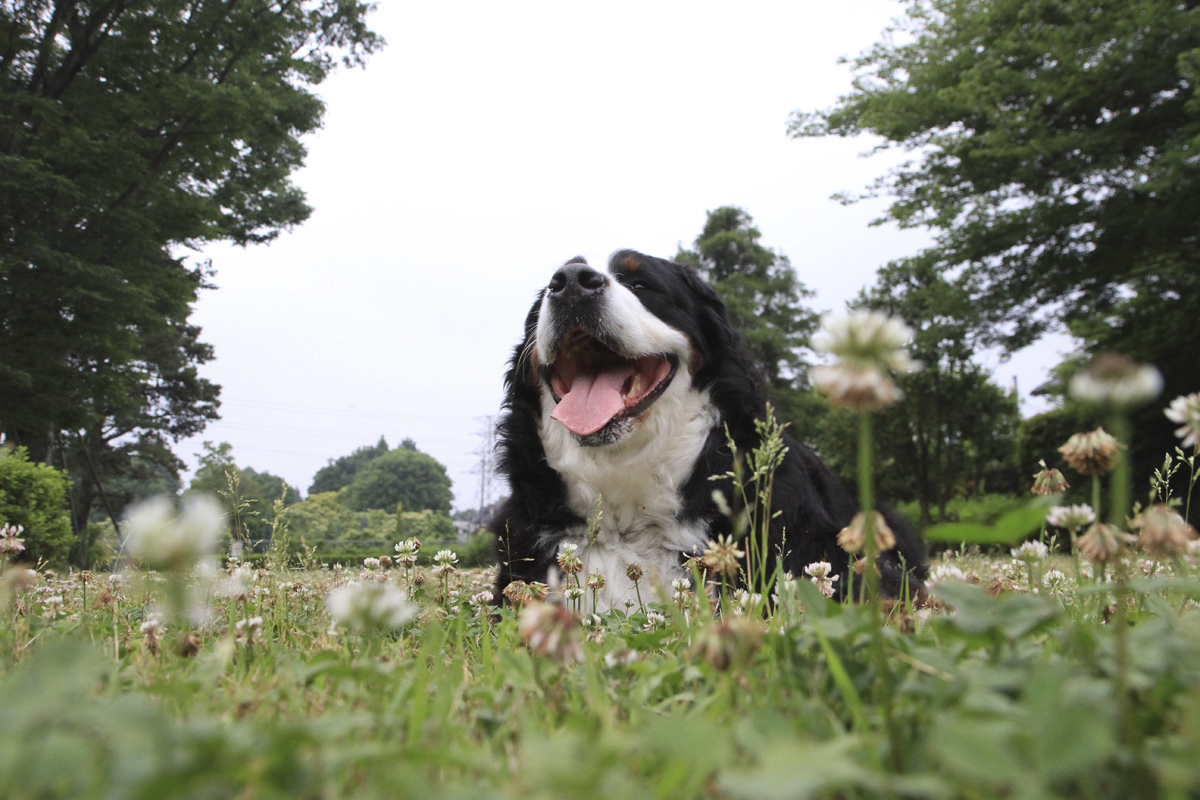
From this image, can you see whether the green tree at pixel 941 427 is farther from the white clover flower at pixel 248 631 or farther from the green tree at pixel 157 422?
the green tree at pixel 157 422

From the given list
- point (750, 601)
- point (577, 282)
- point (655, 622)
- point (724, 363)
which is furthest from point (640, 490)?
point (750, 601)

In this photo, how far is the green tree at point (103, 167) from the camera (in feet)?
38.0

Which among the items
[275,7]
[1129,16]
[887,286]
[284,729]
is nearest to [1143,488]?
[1129,16]

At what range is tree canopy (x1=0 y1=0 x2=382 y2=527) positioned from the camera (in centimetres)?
1157

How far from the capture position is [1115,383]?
749 mm

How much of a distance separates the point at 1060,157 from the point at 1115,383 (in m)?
13.7

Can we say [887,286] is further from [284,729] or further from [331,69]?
[284,729]

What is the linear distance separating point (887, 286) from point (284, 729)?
829 inches

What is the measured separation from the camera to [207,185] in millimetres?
15531

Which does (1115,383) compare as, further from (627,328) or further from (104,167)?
(104,167)

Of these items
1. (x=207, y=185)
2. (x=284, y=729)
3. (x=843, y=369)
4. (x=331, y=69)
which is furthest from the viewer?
(x=331, y=69)

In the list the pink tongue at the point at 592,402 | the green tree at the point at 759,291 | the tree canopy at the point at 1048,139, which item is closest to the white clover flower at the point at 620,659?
the pink tongue at the point at 592,402

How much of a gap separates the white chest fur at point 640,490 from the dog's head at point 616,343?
0.27 ft

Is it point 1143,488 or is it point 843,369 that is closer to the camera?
point 843,369
